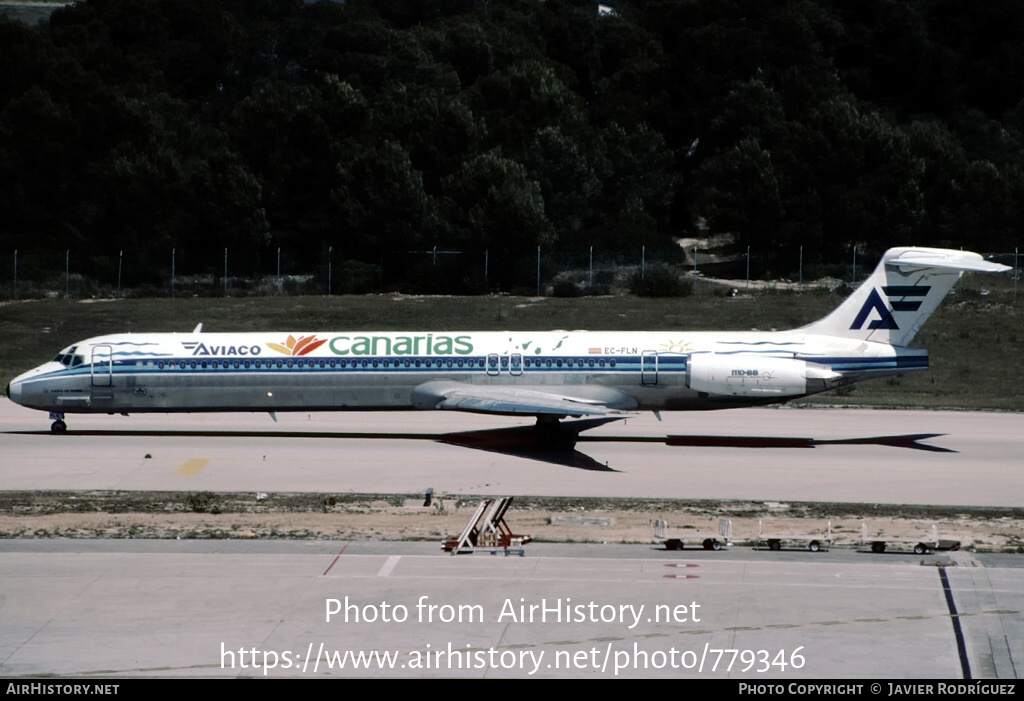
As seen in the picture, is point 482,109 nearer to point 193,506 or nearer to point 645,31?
point 645,31

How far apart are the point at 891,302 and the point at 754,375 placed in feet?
13.9

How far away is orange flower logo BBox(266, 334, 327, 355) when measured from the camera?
35625 millimetres

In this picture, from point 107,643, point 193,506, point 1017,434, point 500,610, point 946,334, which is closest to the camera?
point 107,643

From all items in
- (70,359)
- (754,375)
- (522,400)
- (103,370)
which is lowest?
(522,400)

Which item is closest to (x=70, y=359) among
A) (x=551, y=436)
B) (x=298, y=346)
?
(x=298, y=346)

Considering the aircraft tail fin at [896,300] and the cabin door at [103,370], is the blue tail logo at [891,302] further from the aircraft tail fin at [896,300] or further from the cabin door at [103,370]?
the cabin door at [103,370]

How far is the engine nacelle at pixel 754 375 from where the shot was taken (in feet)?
112

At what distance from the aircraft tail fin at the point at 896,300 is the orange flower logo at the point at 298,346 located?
14115 millimetres

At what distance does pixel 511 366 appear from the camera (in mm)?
35281

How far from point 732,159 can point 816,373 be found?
4814 centimetres

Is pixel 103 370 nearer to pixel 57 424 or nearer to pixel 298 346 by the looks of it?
pixel 57 424

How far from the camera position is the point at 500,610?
1822 cm

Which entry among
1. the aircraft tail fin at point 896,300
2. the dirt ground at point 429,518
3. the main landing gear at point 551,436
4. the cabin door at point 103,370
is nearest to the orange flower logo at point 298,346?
the cabin door at point 103,370

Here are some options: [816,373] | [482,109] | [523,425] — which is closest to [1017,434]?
[816,373]
